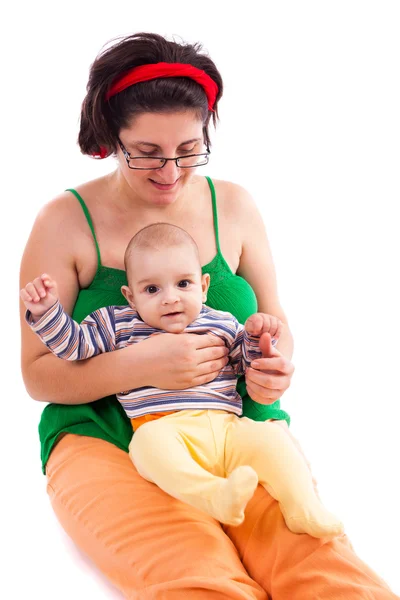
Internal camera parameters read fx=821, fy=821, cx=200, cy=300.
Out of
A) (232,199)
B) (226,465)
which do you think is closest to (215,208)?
(232,199)

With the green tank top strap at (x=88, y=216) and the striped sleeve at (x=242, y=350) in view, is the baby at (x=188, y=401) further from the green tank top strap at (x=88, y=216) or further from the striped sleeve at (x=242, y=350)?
the green tank top strap at (x=88, y=216)

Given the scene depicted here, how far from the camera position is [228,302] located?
2.51m

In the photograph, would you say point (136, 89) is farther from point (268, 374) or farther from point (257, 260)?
point (268, 374)

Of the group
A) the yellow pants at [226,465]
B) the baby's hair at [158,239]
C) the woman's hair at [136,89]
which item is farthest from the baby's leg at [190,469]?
the woman's hair at [136,89]

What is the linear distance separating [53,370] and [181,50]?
3.28 feet

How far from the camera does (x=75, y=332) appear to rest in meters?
2.21

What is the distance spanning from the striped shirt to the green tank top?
0.11 m

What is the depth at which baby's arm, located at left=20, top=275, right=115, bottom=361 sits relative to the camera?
2.08 m

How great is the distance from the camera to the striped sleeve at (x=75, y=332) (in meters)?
2.12

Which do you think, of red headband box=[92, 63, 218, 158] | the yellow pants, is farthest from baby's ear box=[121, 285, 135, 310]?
red headband box=[92, 63, 218, 158]

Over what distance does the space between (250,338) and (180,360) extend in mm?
198

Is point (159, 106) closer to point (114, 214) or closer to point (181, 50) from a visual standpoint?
point (181, 50)

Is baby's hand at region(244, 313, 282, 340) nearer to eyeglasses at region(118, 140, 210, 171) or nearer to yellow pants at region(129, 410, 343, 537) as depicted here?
yellow pants at region(129, 410, 343, 537)

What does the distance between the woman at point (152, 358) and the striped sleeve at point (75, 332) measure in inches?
2.4
